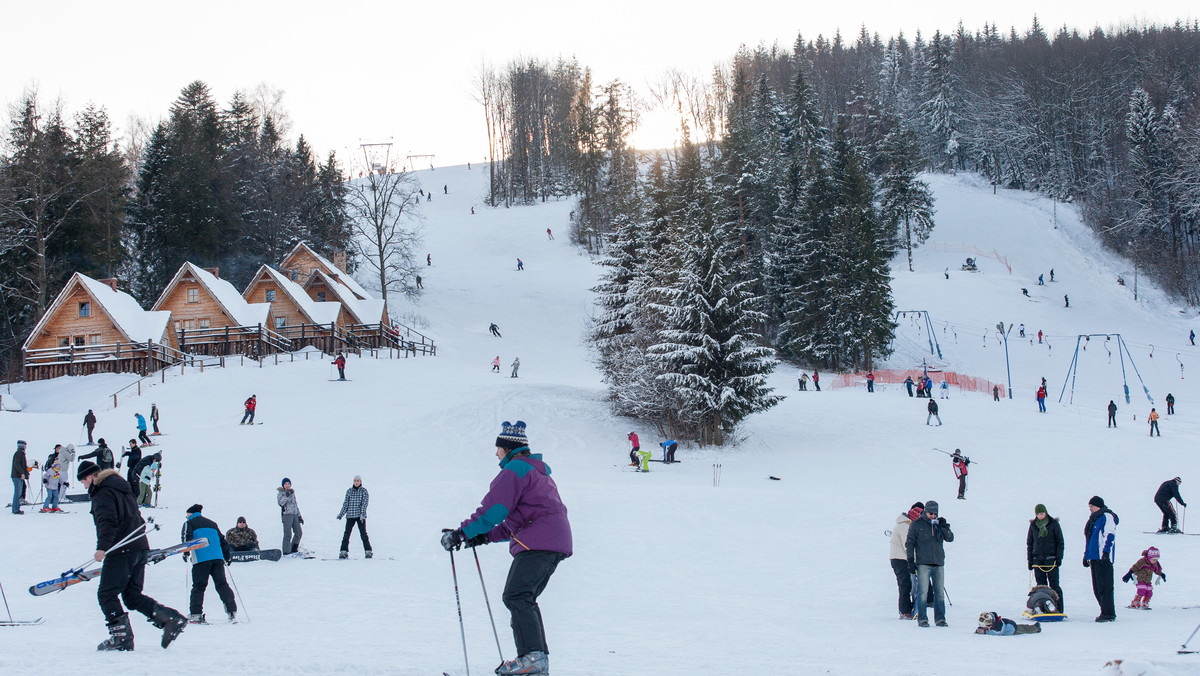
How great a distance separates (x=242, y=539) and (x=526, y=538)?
31.6 feet

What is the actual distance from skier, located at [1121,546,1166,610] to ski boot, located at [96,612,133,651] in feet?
37.0

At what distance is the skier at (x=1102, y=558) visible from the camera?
955 cm

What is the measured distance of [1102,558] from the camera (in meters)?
9.62

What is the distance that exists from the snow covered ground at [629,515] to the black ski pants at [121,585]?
0.38 metres

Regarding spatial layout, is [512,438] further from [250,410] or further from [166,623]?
[250,410]

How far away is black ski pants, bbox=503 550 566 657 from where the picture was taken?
218 inches

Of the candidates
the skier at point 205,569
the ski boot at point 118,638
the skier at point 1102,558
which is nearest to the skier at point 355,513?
the skier at point 205,569

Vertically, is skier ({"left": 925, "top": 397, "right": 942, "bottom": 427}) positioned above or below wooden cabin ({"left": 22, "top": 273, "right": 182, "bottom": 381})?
below

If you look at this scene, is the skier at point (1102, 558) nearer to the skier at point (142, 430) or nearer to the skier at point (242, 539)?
the skier at point (242, 539)

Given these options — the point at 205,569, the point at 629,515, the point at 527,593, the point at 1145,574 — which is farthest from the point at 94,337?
the point at 1145,574

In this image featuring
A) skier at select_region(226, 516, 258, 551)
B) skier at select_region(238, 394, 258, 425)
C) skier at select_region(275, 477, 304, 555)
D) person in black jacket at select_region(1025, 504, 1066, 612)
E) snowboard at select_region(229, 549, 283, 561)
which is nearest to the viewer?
person in black jacket at select_region(1025, 504, 1066, 612)

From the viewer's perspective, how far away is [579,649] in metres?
7.38

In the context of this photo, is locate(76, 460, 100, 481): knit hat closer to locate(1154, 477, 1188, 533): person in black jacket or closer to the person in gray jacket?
the person in gray jacket

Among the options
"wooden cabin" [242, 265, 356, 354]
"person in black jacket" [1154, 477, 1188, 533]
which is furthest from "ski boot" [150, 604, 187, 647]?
"wooden cabin" [242, 265, 356, 354]
